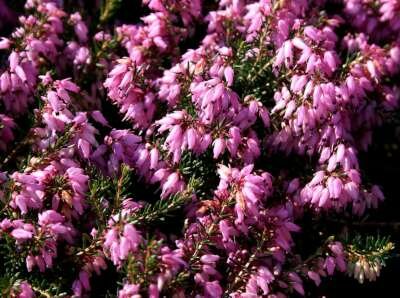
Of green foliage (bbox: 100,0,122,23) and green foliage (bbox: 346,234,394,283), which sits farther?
green foliage (bbox: 100,0,122,23)

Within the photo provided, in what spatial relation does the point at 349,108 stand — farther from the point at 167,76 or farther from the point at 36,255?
the point at 36,255

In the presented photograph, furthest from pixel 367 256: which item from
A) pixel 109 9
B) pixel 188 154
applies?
pixel 109 9

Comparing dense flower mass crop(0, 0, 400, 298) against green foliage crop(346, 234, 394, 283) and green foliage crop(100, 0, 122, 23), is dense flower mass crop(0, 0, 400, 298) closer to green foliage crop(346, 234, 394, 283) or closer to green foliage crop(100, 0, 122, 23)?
green foliage crop(346, 234, 394, 283)

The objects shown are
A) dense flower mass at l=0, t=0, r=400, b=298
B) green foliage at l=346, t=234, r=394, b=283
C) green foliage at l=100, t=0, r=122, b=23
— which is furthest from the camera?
green foliage at l=100, t=0, r=122, b=23

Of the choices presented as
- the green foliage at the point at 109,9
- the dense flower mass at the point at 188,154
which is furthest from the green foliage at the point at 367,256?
the green foliage at the point at 109,9

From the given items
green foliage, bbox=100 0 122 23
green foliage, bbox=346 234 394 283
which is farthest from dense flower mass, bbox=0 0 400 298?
green foliage, bbox=100 0 122 23

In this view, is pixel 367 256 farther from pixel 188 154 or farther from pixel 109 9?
pixel 109 9

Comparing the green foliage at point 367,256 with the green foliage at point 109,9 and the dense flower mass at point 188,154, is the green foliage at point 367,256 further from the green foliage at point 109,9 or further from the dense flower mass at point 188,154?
the green foliage at point 109,9

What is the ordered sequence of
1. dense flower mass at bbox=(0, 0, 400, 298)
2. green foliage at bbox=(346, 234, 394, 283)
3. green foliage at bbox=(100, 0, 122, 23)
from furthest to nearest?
1. green foliage at bbox=(100, 0, 122, 23)
2. green foliage at bbox=(346, 234, 394, 283)
3. dense flower mass at bbox=(0, 0, 400, 298)
